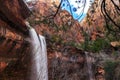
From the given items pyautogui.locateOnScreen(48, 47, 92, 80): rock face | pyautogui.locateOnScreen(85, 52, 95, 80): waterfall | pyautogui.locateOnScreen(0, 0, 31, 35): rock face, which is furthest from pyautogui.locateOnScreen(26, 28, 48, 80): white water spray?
pyautogui.locateOnScreen(85, 52, 95, 80): waterfall

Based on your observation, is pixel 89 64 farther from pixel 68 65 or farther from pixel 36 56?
pixel 36 56

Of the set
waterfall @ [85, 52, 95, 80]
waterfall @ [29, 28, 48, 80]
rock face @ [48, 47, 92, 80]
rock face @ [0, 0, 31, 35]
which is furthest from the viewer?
waterfall @ [85, 52, 95, 80]

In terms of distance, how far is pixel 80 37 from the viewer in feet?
47.6

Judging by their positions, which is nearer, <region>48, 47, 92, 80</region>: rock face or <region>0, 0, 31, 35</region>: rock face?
<region>0, 0, 31, 35</region>: rock face

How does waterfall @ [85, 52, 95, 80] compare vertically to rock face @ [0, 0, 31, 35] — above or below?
below

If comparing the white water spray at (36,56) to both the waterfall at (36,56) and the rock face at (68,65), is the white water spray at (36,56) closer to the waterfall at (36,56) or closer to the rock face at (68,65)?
the waterfall at (36,56)

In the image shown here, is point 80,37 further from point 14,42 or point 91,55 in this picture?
point 14,42

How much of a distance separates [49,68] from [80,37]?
9.60 feet

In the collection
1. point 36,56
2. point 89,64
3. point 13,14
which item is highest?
point 13,14

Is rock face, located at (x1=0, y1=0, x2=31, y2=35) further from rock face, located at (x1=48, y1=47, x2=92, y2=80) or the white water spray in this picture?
rock face, located at (x1=48, y1=47, x2=92, y2=80)

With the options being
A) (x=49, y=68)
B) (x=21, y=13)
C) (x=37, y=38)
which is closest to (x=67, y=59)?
(x=49, y=68)

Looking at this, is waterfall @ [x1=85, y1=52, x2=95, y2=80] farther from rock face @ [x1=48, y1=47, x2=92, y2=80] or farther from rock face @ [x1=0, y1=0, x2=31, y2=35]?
rock face @ [x1=0, y1=0, x2=31, y2=35]

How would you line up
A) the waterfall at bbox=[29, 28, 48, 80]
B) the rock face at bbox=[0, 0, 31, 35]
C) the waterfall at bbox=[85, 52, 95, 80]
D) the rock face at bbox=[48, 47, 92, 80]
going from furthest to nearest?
the waterfall at bbox=[85, 52, 95, 80] → the rock face at bbox=[48, 47, 92, 80] → the waterfall at bbox=[29, 28, 48, 80] → the rock face at bbox=[0, 0, 31, 35]

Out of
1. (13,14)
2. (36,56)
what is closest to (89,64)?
(36,56)
